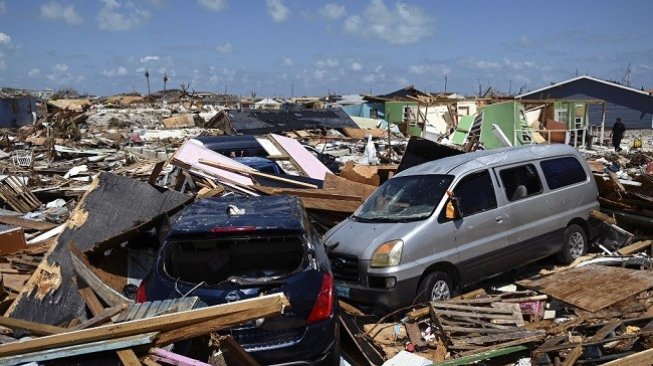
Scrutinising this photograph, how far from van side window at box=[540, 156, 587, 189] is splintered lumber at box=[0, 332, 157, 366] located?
21.2 ft

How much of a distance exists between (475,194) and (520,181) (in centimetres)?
96

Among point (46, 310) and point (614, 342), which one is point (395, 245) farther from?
point (46, 310)

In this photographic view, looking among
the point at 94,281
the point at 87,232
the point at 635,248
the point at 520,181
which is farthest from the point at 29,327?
the point at 635,248

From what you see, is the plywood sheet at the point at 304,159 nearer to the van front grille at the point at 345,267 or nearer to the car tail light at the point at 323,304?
the van front grille at the point at 345,267

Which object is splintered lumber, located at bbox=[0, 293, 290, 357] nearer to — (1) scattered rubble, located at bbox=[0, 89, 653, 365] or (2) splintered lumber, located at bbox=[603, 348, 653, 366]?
(1) scattered rubble, located at bbox=[0, 89, 653, 365]

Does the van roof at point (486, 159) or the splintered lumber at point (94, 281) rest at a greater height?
the van roof at point (486, 159)

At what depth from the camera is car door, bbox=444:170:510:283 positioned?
716 cm

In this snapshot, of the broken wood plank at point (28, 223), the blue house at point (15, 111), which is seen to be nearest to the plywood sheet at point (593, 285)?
the broken wood plank at point (28, 223)

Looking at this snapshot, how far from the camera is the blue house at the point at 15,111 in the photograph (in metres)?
35.2

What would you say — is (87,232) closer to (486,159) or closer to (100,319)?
(100,319)

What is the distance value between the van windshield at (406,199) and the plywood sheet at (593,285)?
1.51m

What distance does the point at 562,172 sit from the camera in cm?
868

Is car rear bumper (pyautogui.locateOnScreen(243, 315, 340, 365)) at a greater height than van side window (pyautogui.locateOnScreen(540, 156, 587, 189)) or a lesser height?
lesser

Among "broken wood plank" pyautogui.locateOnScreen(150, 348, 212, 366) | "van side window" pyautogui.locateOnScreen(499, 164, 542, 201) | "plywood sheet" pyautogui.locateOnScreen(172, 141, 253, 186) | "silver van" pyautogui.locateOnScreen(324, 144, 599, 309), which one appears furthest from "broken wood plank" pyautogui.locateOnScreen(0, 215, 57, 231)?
"van side window" pyautogui.locateOnScreen(499, 164, 542, 201)
